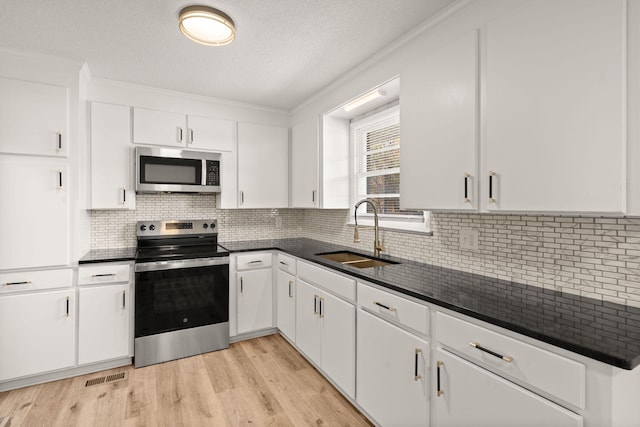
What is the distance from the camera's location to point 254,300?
3133mm

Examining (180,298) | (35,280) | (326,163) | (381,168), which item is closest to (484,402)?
(381,168)

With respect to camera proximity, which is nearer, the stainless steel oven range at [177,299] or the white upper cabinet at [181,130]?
the stainless steel oven range at [177,299]

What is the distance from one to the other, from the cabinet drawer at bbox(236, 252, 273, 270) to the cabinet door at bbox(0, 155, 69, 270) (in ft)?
4.38

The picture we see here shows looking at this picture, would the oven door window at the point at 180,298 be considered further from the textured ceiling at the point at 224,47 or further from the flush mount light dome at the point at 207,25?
the flush mount light dome at the point at 207,25

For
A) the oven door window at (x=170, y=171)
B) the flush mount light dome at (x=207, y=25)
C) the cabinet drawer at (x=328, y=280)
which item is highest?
the flush mount light dome at (x=207, y=25)

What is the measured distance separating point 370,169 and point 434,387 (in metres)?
1.95

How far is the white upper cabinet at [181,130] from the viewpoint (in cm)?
293

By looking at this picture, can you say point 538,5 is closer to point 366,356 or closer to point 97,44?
point 366,356

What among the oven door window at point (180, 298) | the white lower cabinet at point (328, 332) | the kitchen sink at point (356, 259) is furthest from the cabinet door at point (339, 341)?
the oven door window at point (180, 298)

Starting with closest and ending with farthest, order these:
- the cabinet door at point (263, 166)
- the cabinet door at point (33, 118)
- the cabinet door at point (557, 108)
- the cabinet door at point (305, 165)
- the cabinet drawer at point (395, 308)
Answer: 1. the cabinet door at point (557, 108)
2. the cabinet drawer at point (395, 308)
3. the cabinet door at point (33, 118)
4. the cabinet door at point (305, 165)
5. the cabinet door at point (263, 166)

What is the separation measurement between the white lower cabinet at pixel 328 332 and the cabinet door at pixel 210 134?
1631mm

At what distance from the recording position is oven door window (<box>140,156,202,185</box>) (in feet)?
9.48

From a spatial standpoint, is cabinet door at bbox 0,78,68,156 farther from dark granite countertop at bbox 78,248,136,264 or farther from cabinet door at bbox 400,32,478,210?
cabinet door at bbox 400,32,478,210

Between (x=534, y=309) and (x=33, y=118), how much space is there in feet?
10.9
